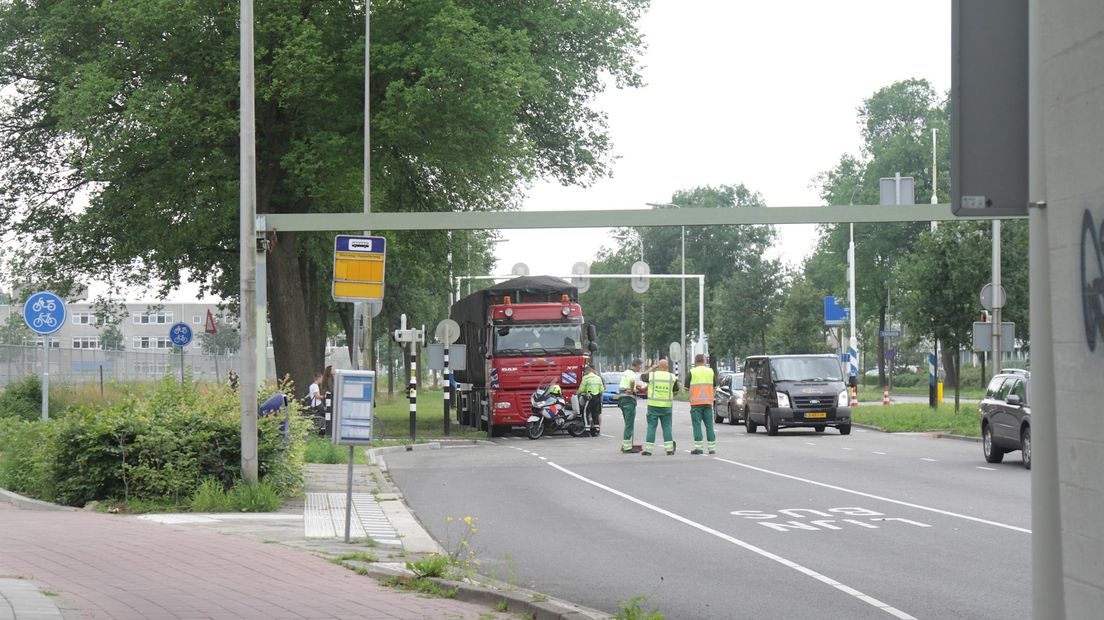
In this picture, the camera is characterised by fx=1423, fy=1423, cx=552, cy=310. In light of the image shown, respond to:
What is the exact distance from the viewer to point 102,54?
31.8 m

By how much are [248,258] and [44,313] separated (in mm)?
6796

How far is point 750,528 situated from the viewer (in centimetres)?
1433

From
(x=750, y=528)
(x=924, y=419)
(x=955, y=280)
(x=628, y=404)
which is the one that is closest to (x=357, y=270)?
(x=750, y=528)

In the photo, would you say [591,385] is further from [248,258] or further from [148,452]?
[148,452]

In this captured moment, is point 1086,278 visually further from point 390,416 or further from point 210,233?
point 390,416

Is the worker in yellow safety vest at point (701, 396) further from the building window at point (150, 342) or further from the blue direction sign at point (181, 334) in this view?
the building window at point (150, 342)

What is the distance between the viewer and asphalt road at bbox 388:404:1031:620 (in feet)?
32.3

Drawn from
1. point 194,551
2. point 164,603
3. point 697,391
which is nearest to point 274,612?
point 164,603

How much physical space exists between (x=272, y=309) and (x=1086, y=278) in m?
30.4

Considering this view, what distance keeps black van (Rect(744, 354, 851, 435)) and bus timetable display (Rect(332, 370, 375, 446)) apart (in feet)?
77.4

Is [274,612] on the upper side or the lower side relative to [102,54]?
lower

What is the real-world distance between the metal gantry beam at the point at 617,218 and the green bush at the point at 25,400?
38.4 feet

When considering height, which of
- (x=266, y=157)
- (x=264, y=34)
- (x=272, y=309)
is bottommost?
(x=272, y=309)

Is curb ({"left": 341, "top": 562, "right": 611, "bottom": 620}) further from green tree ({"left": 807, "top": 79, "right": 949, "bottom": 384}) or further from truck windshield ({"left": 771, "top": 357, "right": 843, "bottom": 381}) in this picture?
green tree ({"left": 807, "top": 79, "right": 949, "bottom": 384})
